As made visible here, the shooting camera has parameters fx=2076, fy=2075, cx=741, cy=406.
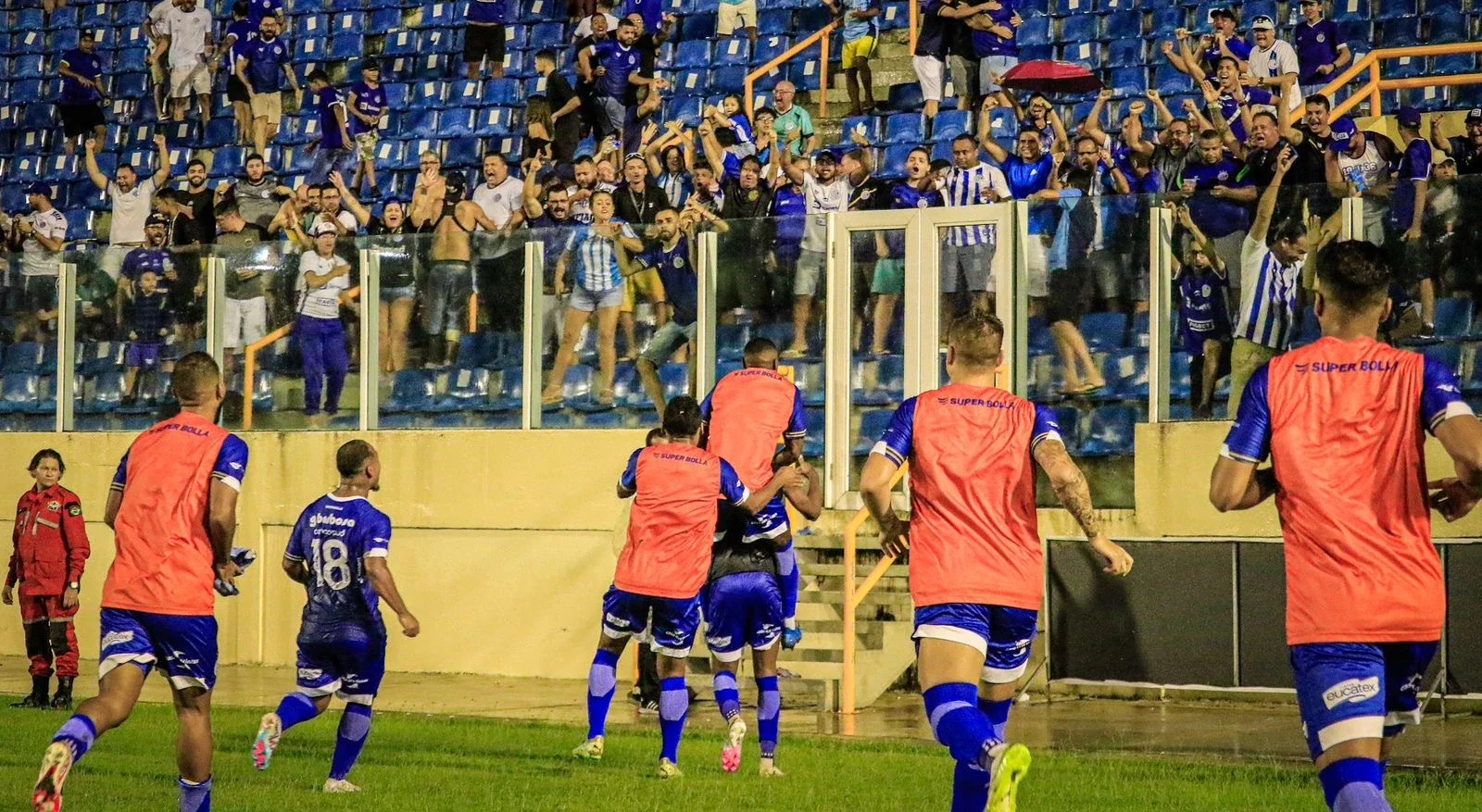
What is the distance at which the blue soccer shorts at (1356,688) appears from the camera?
19.8 ft

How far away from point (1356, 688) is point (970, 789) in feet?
5.50

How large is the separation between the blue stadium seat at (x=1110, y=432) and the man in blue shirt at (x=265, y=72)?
50.3 feet

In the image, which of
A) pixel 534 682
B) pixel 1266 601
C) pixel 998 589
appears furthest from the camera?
pixel 534 682

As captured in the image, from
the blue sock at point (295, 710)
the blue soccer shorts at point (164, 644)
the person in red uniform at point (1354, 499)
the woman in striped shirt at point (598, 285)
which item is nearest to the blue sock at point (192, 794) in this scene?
the blue soccer shorts at point (164, 644)

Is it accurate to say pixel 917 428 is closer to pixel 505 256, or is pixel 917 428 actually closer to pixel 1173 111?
Answer: pixel 505 256

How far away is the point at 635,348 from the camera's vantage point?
1744 centimetres

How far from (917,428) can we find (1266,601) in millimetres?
8536

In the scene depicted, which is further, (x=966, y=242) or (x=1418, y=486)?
(x=966, y=242)

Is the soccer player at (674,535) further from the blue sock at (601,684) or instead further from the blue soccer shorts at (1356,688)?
the blue soccer shorts at (1356,688)

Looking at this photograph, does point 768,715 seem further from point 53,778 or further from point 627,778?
point 53,778

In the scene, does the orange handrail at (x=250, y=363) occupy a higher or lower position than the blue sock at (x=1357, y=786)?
higher

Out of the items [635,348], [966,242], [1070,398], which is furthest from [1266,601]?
[635,348]

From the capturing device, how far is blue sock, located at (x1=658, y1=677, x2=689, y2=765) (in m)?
11.0

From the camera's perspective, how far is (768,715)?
11.4m
